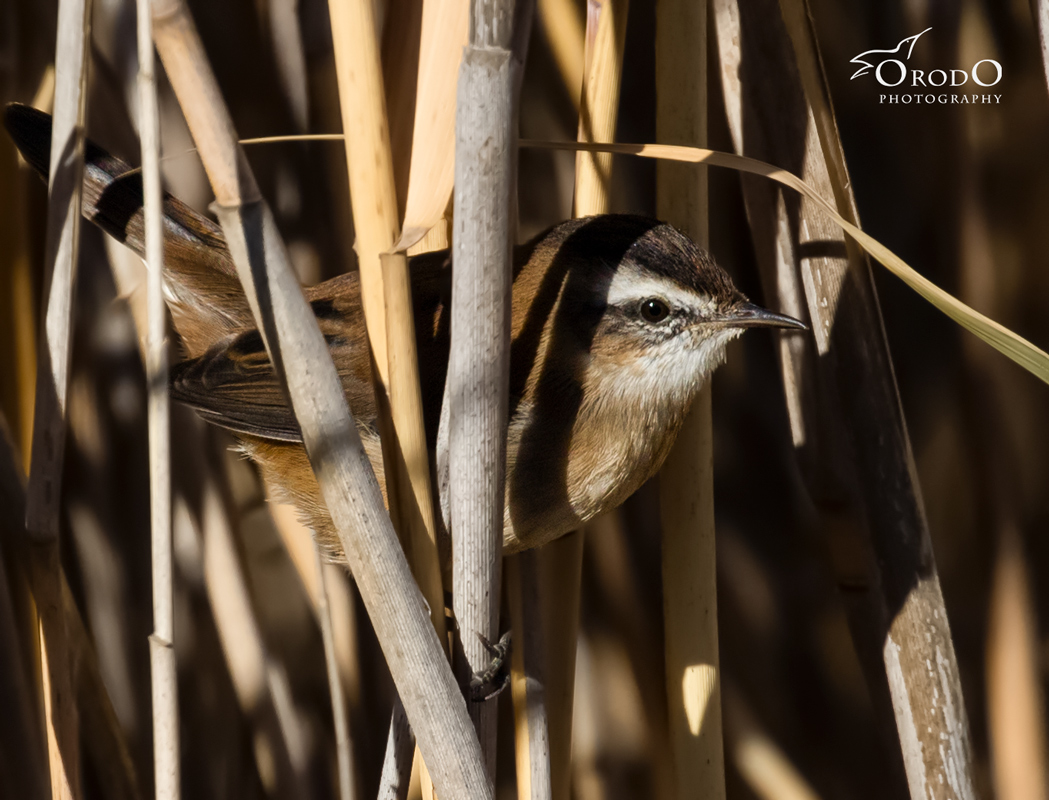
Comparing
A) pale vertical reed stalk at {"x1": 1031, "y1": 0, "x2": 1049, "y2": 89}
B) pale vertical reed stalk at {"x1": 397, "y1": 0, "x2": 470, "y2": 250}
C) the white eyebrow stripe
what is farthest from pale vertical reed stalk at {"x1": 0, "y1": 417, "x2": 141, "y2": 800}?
pale vertical reed stalk at {"x1": 1031, "y1": 0, "x2": 1049, "y2": 89}

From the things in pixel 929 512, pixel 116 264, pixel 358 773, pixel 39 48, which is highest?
pixel 39 48

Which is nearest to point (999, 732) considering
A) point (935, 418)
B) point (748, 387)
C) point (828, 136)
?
point (935, 418)

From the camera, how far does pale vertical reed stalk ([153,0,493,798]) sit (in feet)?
2.07

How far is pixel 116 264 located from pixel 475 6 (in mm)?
1039

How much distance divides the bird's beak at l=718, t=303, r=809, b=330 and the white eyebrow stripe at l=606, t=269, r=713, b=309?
35 millimetres

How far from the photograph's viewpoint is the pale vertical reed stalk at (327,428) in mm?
630

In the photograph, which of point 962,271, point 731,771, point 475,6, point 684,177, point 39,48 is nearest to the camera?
point 475,6

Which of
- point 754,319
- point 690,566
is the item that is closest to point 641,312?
point 754,319

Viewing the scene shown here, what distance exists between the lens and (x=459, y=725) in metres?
0.76

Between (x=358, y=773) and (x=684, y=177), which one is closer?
(x=684, y=177)

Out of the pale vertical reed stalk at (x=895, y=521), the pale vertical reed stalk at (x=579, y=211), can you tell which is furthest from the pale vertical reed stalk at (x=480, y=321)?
the pale vertical reed stalk at (x=895, y=521)

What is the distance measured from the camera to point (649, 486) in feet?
5.30

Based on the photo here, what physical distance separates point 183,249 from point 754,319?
39.6 inches

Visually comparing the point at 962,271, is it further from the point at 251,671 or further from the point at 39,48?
the point at 39,48
